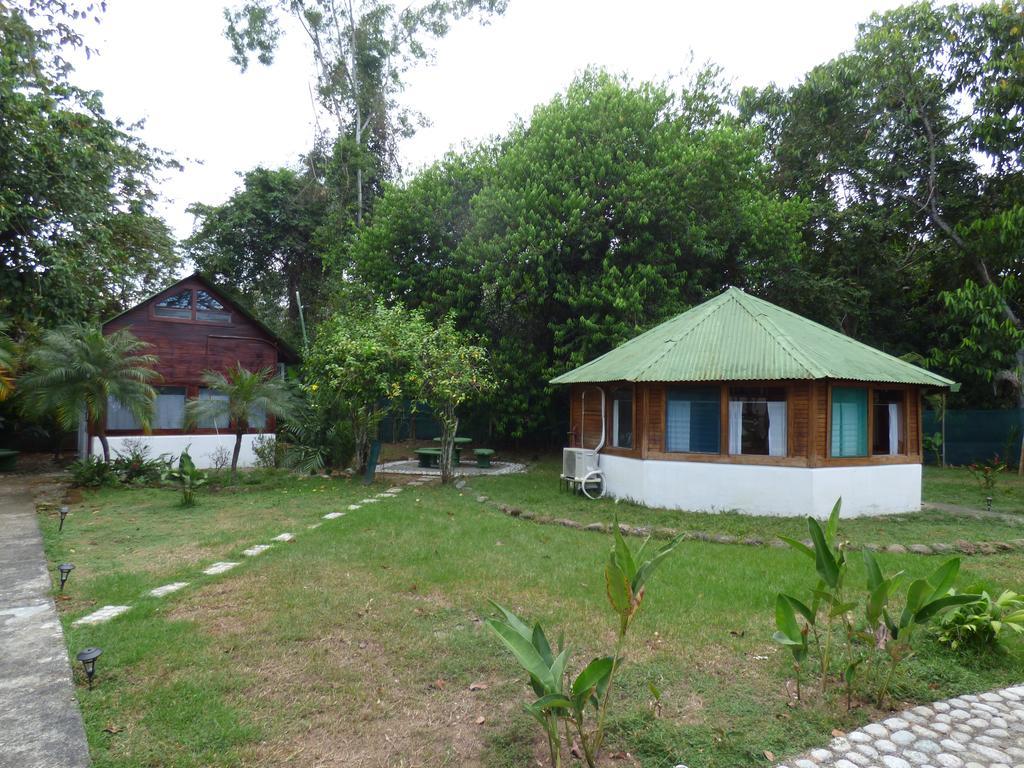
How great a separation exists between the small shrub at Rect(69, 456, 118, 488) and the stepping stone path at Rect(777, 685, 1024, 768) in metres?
13.8

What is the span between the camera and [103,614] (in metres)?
4.73

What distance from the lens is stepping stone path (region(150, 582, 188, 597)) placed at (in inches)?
206

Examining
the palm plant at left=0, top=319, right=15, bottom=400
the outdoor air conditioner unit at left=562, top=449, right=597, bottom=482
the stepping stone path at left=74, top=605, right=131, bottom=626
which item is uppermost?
the palm plant at left=0, top=319, right=15, bottom=400

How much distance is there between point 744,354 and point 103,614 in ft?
30.8

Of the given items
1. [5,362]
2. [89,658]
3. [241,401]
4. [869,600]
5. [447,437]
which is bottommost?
[89,658]

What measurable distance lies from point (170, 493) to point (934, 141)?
22185mm

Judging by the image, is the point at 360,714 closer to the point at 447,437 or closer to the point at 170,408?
the point at 447,437

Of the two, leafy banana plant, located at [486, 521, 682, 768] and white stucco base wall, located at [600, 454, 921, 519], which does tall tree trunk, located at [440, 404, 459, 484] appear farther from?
leafy banana plant, located at [486, 521, 682, 768]

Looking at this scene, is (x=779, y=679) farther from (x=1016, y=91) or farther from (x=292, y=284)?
(x=292, y=284)

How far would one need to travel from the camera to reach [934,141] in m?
17.0

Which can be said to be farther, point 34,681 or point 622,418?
point 622,418

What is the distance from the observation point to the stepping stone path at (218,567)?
5.98 meters

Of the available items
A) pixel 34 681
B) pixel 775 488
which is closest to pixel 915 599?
pixel 34 681

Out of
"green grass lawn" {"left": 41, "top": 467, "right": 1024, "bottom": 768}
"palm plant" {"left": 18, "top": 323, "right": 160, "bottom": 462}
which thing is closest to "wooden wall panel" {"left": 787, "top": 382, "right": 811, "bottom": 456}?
"green grass lawn" {"left": 41, "top": 467, "right": 1024, "bottom": 768}
